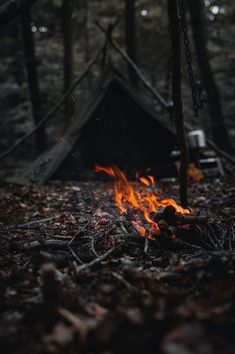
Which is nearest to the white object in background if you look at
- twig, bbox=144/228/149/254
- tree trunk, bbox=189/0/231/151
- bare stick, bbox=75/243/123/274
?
tree trunk, bbox=189/0/231/151

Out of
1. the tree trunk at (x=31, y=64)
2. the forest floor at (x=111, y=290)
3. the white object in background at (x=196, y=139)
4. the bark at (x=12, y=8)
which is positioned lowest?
the forest floor at (x=111, y=290)

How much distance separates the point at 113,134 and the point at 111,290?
299 inches

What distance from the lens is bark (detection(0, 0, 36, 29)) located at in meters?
4.04

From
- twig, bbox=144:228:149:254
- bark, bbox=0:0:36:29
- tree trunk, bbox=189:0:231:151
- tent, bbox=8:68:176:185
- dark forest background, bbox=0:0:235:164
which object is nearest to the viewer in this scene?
twig, bbox=144:228:149:254

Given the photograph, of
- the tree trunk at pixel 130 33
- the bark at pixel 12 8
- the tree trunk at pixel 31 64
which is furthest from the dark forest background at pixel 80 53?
the bark at pixel 12 8

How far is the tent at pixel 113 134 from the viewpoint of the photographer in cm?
955

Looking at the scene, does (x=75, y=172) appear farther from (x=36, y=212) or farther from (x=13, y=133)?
(x=13, y=133)

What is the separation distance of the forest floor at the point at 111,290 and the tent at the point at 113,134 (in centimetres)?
407

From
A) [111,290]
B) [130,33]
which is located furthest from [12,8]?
[130,33]

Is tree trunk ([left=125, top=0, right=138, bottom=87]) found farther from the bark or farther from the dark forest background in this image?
the bark

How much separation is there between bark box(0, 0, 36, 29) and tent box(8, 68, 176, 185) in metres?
5.28

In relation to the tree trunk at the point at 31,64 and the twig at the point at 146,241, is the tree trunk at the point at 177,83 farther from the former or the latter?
the tree trunk at the point at 31,64

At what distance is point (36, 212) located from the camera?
6.27 m

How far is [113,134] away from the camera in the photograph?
1007 cm
